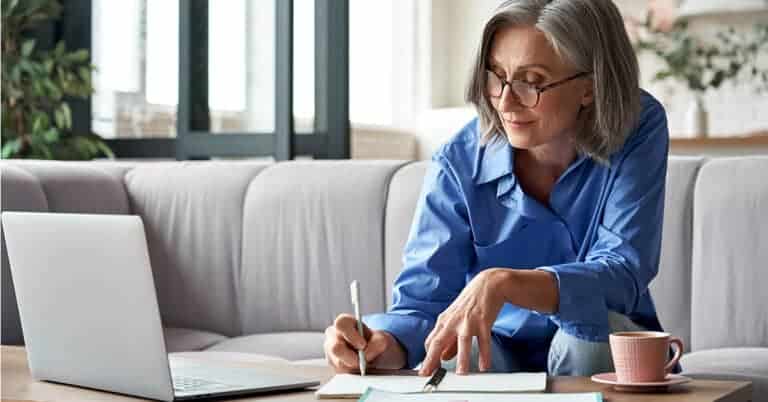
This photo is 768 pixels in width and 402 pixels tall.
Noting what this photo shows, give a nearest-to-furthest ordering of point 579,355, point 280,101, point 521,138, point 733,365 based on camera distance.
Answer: point 579,355
point 521,138
point 733,365
point 280,101

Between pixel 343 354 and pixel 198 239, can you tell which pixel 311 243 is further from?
pixel 343 354

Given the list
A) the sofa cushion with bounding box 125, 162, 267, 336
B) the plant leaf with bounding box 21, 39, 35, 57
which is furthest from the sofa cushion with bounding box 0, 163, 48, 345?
the plant leaf with bounding box 21, 39, 35, 57

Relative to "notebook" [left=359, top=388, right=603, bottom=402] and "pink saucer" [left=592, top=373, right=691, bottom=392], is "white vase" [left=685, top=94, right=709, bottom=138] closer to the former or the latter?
"pink saucer" [left=592, top=373, right=691, bottom=392]

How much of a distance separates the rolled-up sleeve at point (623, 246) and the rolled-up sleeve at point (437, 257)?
0.64 feet

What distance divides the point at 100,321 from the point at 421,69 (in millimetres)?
5849

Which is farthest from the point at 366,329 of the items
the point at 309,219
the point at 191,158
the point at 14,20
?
the point at 14,20

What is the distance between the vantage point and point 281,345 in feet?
9.53

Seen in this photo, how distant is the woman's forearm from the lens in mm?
1594

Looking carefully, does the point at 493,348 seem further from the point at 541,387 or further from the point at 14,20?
the point at 14,20

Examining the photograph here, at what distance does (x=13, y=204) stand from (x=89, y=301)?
1532 mm

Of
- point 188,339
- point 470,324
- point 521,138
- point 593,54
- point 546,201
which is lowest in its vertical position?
point 188,339

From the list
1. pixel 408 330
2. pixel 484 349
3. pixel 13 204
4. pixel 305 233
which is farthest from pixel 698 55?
pixel 484 349

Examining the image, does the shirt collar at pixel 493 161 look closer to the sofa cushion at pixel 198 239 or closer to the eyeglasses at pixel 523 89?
the eyeglasses at pixel 523 89

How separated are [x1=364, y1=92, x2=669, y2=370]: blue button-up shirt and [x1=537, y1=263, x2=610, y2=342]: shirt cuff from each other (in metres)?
0.07
